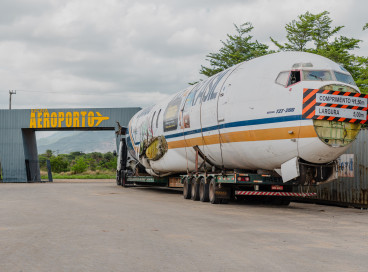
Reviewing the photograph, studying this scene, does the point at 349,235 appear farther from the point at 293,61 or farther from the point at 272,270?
the point at 293,61

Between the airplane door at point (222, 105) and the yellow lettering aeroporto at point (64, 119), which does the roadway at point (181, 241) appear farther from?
the yellow lettering aeroporto at point (64, 119)

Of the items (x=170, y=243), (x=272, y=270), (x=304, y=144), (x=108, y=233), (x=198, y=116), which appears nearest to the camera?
(x=272, y=270)

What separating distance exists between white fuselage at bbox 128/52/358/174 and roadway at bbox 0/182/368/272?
1.84m

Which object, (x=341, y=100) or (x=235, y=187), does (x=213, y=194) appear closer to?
(x=235, y=187)

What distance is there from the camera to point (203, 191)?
18.0 metres

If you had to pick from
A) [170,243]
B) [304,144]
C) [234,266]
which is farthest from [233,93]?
[234,266]

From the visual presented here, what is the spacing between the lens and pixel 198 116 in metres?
17.3

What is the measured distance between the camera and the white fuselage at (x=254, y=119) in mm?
13242

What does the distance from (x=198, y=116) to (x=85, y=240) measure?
30.2 feet

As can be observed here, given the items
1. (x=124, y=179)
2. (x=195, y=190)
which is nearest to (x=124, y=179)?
(x=124, y=179)

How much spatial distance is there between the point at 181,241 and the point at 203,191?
9322mm

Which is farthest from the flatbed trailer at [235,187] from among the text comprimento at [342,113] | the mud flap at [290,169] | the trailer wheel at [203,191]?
the text comprimento at [342,113]

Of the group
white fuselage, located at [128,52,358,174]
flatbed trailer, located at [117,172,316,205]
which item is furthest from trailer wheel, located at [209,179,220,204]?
white fuselage, located at [128,52,358,174]

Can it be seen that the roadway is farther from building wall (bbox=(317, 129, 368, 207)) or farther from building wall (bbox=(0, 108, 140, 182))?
building wall (bbox=(0, 108, 140, 182))
